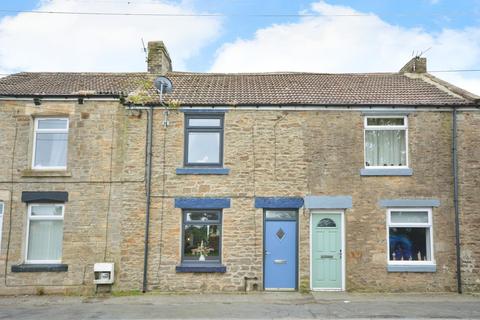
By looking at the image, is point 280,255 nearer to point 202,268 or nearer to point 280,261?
point 280,261

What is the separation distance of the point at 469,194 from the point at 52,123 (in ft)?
41.6

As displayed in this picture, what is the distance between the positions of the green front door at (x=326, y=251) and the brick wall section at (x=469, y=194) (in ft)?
11.6

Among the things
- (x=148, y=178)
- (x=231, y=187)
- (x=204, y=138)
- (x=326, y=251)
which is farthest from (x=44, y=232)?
(x=326, y=251)

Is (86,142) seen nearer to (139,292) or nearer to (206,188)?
(206,188)

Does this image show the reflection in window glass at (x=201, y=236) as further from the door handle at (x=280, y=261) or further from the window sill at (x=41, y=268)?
the window sill at (x=41, y=268)

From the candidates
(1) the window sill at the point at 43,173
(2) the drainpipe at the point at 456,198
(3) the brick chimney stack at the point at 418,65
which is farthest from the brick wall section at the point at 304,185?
(3) the brick chimney stack at the point at 418,65

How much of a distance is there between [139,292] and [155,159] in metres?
3.88

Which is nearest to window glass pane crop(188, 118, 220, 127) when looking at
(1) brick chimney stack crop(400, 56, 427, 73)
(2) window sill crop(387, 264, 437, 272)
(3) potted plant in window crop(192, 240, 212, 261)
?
(3) potted plant in window crop(192, 240, 212, 261)

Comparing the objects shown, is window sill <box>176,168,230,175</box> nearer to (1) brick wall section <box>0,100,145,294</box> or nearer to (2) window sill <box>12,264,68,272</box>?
(1) brick wall section <box>0,100,145,294</box>

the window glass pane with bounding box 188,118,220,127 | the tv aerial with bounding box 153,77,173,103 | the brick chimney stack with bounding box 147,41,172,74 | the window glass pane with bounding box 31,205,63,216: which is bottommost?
the window glass pane with bounding box 31,205,63,216

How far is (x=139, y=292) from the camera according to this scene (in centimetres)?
1322

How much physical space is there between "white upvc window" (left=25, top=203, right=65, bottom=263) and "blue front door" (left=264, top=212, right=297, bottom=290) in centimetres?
611

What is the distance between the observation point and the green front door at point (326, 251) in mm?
13461

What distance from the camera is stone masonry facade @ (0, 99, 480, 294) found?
13.3 metres
